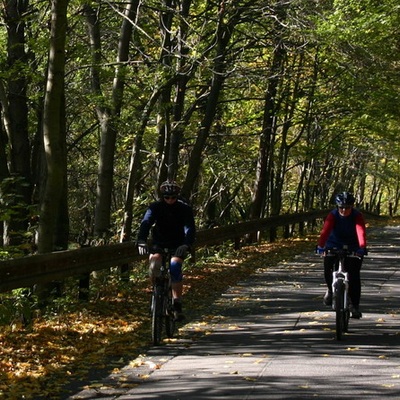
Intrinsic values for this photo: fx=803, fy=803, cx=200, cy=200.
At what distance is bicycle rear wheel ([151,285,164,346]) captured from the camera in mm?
9312

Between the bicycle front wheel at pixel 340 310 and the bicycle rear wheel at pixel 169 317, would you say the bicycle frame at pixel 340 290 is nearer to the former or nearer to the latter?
the bicycle front wheel at pixel 340 310

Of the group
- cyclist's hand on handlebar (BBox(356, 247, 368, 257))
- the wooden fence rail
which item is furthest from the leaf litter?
cyclist's hand on handlebar (BBox(356, 247, 368, 257))

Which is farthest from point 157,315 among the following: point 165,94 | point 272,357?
point 165,94

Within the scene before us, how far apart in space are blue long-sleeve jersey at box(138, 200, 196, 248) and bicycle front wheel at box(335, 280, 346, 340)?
1.88 meters

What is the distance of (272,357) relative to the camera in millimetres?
8445

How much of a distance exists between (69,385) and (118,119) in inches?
369

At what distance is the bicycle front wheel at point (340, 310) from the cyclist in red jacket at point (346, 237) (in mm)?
310

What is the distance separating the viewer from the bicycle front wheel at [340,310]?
9367 millimetres

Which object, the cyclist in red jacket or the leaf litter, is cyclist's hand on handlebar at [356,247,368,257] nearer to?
the cyclist in red jacket

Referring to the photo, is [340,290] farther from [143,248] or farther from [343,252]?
[143,248]

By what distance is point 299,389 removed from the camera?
22.7 ft

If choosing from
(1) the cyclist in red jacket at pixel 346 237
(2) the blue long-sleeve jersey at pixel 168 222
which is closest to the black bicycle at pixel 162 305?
(2) the blue long-sleeve jersey at pixel 168 222

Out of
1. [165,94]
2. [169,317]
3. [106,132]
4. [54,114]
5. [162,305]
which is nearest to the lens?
[162,305]

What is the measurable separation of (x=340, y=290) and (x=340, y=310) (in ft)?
1.27
